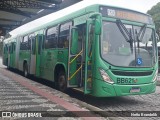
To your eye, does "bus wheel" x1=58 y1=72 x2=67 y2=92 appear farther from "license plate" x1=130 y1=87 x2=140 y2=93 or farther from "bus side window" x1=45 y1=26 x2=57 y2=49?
"license plate" x1=130 y1=87 x2=140 y2=93

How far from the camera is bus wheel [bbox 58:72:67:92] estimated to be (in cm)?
1079

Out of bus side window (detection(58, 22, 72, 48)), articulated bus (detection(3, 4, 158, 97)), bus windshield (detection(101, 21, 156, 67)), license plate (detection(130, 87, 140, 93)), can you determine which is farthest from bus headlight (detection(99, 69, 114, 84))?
bus side window (detection(58, 22, 72, 48))

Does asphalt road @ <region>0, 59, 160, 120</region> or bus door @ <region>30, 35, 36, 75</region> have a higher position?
bus door @ <region>30, 35, 36, 75</region>

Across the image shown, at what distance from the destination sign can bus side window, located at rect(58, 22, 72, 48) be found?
80.0 inches

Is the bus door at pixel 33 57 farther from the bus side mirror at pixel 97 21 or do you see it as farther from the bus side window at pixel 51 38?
the bus side mirror at pixel 97 21

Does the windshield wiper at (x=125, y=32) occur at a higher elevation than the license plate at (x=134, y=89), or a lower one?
higher

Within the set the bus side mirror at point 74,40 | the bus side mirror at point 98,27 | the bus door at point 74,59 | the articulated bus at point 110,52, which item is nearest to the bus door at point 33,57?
the articulated bus at point 110,52

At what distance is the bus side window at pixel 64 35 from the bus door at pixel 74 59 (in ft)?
2.69

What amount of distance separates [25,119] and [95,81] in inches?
109

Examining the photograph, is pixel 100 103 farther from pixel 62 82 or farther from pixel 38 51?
pixel 38 51

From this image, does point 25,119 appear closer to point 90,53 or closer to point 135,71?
point 90,53

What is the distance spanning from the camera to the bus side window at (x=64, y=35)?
1063 cm

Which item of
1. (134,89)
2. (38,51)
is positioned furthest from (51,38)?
(134,89)

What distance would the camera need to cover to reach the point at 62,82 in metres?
11.0
